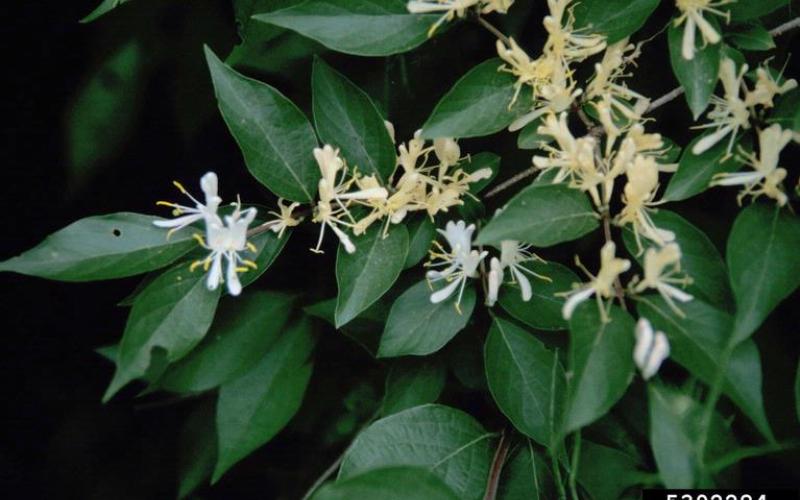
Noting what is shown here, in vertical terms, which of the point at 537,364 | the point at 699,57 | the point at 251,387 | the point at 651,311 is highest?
the point at 699,57

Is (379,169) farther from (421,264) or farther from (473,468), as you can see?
(473,468)

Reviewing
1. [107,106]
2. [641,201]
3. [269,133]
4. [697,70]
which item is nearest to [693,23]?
[697,70]

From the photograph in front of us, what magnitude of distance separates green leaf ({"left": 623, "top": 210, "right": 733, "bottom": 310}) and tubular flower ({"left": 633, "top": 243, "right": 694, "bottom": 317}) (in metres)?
0.01

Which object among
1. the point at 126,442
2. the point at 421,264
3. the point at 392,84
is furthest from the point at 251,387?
the point at 126,442

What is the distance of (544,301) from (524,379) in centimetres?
7

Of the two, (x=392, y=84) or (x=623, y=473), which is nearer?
(x=623, y=473)

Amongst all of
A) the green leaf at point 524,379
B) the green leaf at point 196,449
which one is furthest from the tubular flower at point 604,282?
the green leaf at point 196,449

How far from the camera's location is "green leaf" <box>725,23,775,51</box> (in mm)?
681

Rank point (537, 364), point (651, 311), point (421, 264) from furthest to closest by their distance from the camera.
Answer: point (421, 264), point (537, 364), point (651, 311)

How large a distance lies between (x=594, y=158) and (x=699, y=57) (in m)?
0.12

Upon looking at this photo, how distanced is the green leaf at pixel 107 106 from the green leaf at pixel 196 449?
347 mm

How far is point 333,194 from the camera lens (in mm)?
714

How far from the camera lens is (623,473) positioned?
73 centimetres

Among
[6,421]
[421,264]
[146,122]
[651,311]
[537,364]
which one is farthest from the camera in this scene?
[6,421]
